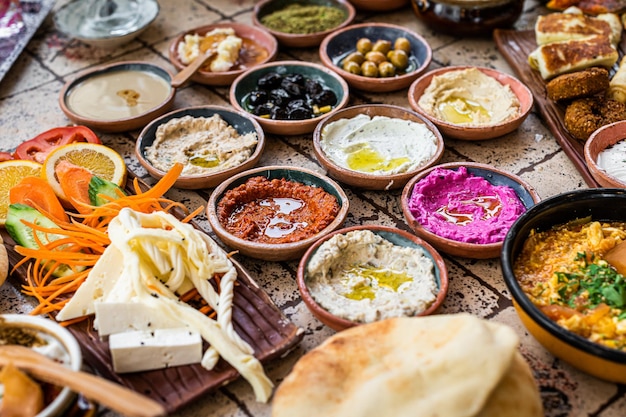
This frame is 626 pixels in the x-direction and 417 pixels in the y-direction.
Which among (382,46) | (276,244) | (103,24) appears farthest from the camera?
(103,24)

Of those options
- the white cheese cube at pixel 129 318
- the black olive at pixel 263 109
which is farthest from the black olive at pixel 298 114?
the white cheese cube at pixel 129 318

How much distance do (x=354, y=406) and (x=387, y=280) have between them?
2.86 ft

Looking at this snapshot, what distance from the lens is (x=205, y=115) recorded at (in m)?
4.24

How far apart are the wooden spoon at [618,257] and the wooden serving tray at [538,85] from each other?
668 millimetres

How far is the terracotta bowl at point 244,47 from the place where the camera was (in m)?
4.61

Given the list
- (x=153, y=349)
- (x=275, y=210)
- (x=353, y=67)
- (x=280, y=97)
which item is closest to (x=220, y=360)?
(x=153, y=349)

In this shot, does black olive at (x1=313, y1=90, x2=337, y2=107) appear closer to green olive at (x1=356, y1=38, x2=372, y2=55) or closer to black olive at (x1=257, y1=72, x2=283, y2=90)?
black olive at (x1=257, y1=72, x2=283, y2=90)

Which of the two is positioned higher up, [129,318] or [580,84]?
[580,84]

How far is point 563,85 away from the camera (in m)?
4.08

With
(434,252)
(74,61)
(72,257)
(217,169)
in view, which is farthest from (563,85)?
(74,61)

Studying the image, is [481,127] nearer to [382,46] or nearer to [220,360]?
[382,46]

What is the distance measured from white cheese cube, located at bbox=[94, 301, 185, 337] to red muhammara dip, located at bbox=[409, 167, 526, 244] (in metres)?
1.33

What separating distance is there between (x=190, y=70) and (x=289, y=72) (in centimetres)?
66

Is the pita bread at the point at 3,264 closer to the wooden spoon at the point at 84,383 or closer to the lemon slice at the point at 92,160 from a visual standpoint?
the lemon slice at the point at 92,160
